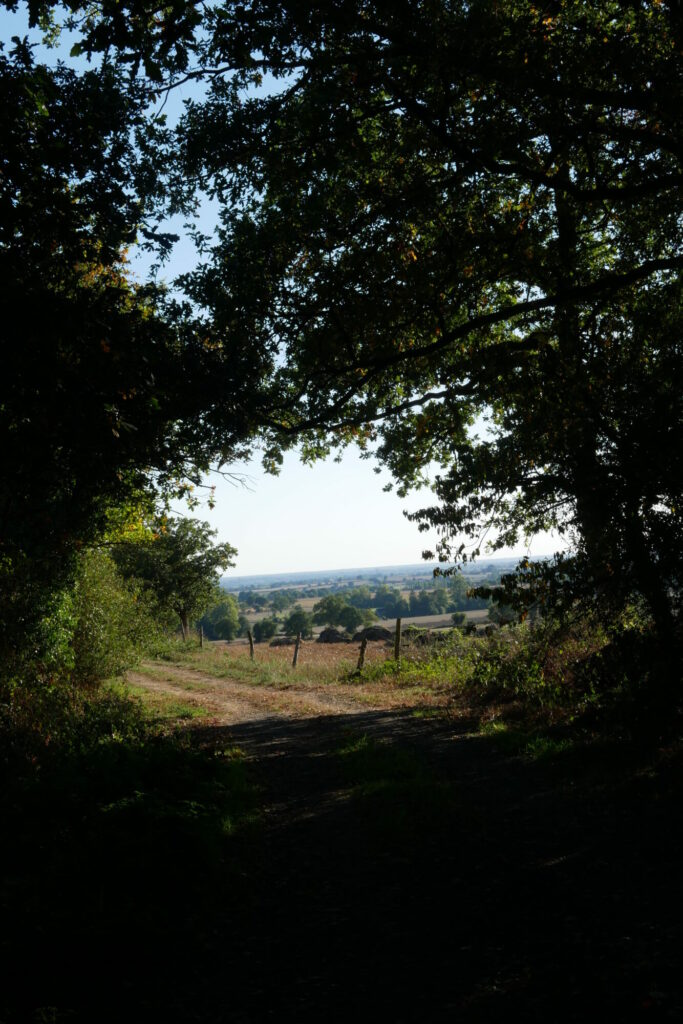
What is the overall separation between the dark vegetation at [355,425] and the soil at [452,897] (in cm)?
4

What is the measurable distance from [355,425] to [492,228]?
14.8ft

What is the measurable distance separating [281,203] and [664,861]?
944 cm

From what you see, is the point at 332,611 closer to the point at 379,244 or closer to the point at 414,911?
the point at 379,244

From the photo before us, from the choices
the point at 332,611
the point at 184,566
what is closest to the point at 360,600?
the point at 332,611

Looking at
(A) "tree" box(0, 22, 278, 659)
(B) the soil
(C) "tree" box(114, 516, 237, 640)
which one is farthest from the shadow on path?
(C) "tree" box(114, 516, 237, 640)

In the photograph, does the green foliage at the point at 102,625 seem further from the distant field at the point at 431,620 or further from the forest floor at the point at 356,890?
the distant field at the point at 431,620

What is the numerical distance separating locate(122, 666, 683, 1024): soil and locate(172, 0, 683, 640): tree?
270 centimetres

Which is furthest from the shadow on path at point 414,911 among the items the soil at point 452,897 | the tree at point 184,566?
the tree at point 184,566

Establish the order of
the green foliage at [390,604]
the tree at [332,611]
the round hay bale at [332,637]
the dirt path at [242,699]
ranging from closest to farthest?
1. the dirt path at [242,699]
2. the round hay bale at [332,637]
3. the tree at [332,611]
4. the green foliage at [390,604]

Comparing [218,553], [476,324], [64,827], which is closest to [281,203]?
[476,324]

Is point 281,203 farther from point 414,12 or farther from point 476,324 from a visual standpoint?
point 476,324

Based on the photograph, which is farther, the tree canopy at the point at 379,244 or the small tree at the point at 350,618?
the small tree at the point at 350,618

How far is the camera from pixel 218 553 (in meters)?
39.2

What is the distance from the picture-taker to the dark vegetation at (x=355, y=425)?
486 cm
